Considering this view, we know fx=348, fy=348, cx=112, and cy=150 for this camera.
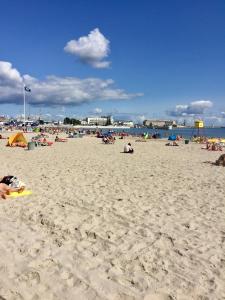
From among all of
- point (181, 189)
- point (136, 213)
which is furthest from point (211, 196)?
point (136, 213)

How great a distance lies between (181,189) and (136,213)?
124 inches

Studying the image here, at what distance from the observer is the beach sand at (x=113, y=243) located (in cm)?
394

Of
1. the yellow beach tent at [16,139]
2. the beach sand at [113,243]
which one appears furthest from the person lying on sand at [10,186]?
the yellow beach tent at [16,139]

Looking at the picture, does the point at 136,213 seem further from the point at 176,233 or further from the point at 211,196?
the point at 211,196

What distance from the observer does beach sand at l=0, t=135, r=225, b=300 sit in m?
3.94

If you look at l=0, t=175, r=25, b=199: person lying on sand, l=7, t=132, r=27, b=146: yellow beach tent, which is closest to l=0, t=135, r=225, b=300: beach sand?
l=0, t=175, r=25, b=199: person lying on sand

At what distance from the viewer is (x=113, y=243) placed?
526 cm

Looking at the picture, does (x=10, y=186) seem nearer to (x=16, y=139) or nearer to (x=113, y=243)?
(x=113, y=243)

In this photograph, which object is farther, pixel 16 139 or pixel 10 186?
pixel 16 139

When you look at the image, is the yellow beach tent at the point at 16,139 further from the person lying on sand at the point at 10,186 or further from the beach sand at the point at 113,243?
the person lying on sand at the point at 10,186

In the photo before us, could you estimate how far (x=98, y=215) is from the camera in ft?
22.2

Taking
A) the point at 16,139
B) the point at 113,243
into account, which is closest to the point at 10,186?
the point at 113,243

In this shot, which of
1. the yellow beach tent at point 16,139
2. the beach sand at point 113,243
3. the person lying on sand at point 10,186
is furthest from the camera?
the yellow beach tent at point 16,139

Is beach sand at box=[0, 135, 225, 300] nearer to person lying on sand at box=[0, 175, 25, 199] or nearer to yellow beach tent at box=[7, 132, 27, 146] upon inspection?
person lying on sand at box=[0, 175, 25, 199]
